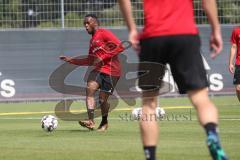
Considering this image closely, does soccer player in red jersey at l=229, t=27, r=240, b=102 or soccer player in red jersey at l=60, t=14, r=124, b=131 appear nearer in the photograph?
soccer player in red jersey at l=60, t=14, r=124, b=131

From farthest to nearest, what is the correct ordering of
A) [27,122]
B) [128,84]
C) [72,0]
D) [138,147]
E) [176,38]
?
[72,0]
[128,84]
[27,122]
[138,147]
[176,38]

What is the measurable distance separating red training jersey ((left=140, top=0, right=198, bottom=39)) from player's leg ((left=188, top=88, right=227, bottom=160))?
596 millimetres

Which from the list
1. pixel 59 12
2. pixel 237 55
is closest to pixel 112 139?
pixel 237 55

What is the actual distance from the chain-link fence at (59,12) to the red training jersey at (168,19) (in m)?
18.8

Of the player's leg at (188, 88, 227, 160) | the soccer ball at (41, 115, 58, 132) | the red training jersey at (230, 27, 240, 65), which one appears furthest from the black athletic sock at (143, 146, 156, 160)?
the red training jersey at (230, 27, 240, 65)

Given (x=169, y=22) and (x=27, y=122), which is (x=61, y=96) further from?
(x=169, y=22)

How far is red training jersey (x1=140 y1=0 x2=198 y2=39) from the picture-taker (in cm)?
721

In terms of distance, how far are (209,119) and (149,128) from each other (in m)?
0.64

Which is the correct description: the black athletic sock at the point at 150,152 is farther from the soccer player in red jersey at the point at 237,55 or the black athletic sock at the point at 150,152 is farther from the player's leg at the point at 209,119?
the soccer player in red jersey at the point at 237,55

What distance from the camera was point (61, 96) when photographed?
25375 millimetres

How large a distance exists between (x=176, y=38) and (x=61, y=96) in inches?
723

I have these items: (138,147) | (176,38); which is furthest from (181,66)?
(138,147)

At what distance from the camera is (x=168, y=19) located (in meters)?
7.22

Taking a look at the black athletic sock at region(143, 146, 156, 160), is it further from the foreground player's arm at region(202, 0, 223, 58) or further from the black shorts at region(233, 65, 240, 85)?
the black shorts at region(233, 65, 240, 85)
